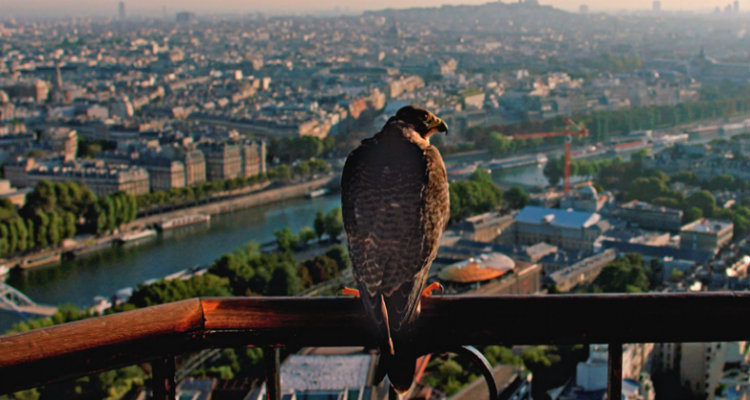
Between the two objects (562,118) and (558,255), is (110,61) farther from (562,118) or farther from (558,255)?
(558,255)

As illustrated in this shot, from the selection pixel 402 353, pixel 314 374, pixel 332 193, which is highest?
pixel 402 353

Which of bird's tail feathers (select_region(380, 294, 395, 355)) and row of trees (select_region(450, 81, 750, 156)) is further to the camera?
row of trees (select_region(450, 81, 750, 156))

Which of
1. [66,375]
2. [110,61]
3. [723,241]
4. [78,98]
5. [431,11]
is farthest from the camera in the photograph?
[431,11]

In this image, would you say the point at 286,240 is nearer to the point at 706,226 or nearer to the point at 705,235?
the point at 705,235

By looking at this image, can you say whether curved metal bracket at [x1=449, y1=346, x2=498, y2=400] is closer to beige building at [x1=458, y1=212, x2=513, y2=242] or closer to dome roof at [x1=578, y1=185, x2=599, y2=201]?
beige building at [x1=458, y1=212, x2=513, y2=242]

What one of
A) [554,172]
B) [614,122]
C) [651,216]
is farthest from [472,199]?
[614,122]

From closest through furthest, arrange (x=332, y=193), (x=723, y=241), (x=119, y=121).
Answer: (x=723, y=241) → (x=332, y=193) → (x=119, y=121)

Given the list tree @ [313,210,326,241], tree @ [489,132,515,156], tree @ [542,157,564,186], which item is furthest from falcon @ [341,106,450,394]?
tree @ [489,132,515,156]

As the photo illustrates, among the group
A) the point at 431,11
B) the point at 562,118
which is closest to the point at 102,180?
the point at 562,118
